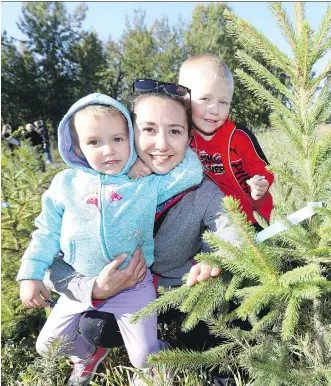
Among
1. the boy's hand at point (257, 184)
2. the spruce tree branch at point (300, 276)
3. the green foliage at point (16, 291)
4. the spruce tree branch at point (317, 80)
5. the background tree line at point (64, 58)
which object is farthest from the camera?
the background tree line at point (64, 58)

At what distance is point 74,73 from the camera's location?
33.1 metres

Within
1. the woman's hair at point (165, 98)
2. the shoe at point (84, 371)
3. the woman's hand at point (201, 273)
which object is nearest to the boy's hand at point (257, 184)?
the woman's hair at point (165, 98)

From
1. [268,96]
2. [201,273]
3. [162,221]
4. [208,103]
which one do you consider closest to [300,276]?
[201,273]

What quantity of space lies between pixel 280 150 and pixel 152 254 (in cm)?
94

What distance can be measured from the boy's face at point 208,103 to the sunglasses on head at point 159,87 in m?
0.17

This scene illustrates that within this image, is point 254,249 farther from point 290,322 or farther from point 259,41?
point 259,41

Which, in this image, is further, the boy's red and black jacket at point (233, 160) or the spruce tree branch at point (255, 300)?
the boy's red and black jacket at point (233, 160)

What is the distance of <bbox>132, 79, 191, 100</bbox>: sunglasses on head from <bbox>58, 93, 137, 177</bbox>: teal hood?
0.57 feet

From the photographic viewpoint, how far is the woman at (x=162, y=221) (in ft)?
6.24

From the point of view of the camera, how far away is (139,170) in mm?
2002

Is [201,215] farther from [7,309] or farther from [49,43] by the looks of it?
[49,43]

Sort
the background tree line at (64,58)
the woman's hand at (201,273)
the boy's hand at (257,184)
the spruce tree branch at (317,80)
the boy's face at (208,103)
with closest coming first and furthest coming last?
1. the spruce tree branch at (317,80)
2. the woman's hand at (201,273)
3. the boy's hand at (257,184)
4. the boy's face at (208,103)
5. the background tree line at (64,58)

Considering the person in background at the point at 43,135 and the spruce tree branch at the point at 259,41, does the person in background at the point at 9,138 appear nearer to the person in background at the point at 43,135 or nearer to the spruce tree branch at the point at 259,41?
the person in background at the point at 43,135

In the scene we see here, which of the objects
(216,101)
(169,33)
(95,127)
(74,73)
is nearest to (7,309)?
(95,127)
